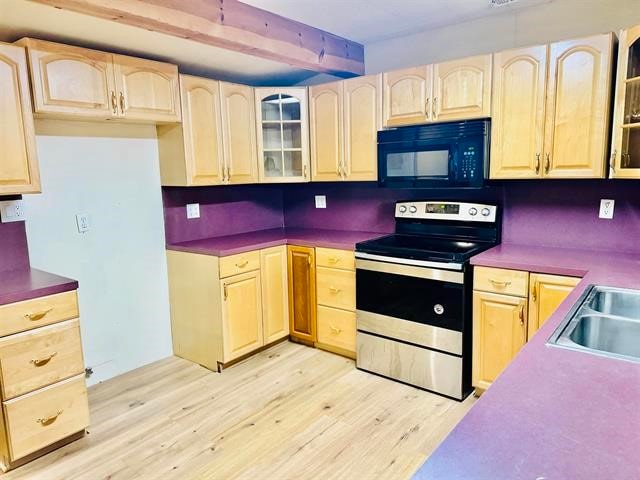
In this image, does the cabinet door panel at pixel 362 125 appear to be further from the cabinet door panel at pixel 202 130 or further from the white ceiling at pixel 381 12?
the cabinet door panel at pixel 202 130

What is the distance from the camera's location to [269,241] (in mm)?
3252

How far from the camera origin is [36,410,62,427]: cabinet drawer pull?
2120 millimetres

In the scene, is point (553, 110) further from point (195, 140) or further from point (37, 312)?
point (37, 312)

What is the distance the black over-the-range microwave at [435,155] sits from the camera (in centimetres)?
260

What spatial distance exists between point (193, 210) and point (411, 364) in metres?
1.93

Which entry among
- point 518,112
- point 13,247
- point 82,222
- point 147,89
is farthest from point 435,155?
point 13,247

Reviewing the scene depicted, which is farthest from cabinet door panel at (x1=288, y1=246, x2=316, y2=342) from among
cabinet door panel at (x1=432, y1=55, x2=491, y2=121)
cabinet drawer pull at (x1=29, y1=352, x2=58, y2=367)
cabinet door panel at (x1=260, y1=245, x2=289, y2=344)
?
cabinet drawer pull at (x1=29, y1=352, x2=58, y2=367)

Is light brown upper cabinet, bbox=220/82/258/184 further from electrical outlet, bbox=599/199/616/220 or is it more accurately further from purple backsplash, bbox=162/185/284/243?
electrical outlet, bbox=599/199/616/220

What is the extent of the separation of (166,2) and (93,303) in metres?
1.87

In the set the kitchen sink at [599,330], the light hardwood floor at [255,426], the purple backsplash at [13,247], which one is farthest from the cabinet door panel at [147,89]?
the kitchen sink at [599,330]

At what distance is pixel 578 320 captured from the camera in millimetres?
1415

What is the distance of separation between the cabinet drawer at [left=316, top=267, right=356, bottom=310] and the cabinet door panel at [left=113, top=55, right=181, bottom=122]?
1438 mm

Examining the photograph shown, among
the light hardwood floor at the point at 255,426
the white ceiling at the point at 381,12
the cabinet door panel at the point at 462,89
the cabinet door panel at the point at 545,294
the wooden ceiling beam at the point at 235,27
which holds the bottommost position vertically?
the light hardwood floor at the point at 255,426

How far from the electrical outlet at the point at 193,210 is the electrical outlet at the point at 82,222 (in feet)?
2.41
